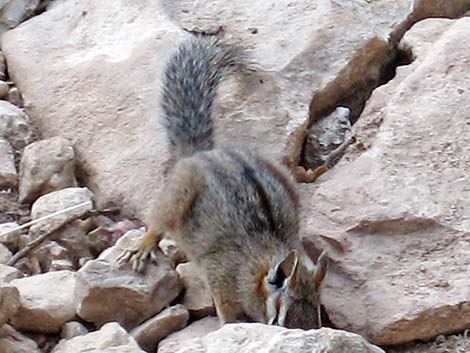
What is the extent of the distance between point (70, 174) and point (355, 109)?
1.24 m

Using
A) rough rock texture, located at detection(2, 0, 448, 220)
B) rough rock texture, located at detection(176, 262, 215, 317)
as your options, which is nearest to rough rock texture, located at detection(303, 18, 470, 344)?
rough rock texture, located at detection(2, 0, 448, 220)

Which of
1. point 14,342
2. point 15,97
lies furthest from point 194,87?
point 14,342

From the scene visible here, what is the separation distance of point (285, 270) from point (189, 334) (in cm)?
39

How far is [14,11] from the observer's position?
5.82 meters

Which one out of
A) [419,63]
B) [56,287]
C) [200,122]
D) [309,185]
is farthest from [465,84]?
[56,287]

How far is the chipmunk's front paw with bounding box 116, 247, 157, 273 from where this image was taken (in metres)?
4.38

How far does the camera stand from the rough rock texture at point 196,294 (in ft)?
14.7

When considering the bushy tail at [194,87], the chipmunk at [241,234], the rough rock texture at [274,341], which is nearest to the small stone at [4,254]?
the chipmunk at [241,234]

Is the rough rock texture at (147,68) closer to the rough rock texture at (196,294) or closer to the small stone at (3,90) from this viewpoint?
the small stone at (3,90)

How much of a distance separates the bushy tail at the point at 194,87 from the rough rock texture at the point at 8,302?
1.15 meters

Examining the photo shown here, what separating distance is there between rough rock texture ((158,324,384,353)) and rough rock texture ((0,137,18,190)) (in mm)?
1700

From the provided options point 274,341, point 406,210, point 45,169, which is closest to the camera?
point 274,341

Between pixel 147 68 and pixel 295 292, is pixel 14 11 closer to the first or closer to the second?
pixel 147 68

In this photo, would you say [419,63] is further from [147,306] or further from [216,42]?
[147,306]
